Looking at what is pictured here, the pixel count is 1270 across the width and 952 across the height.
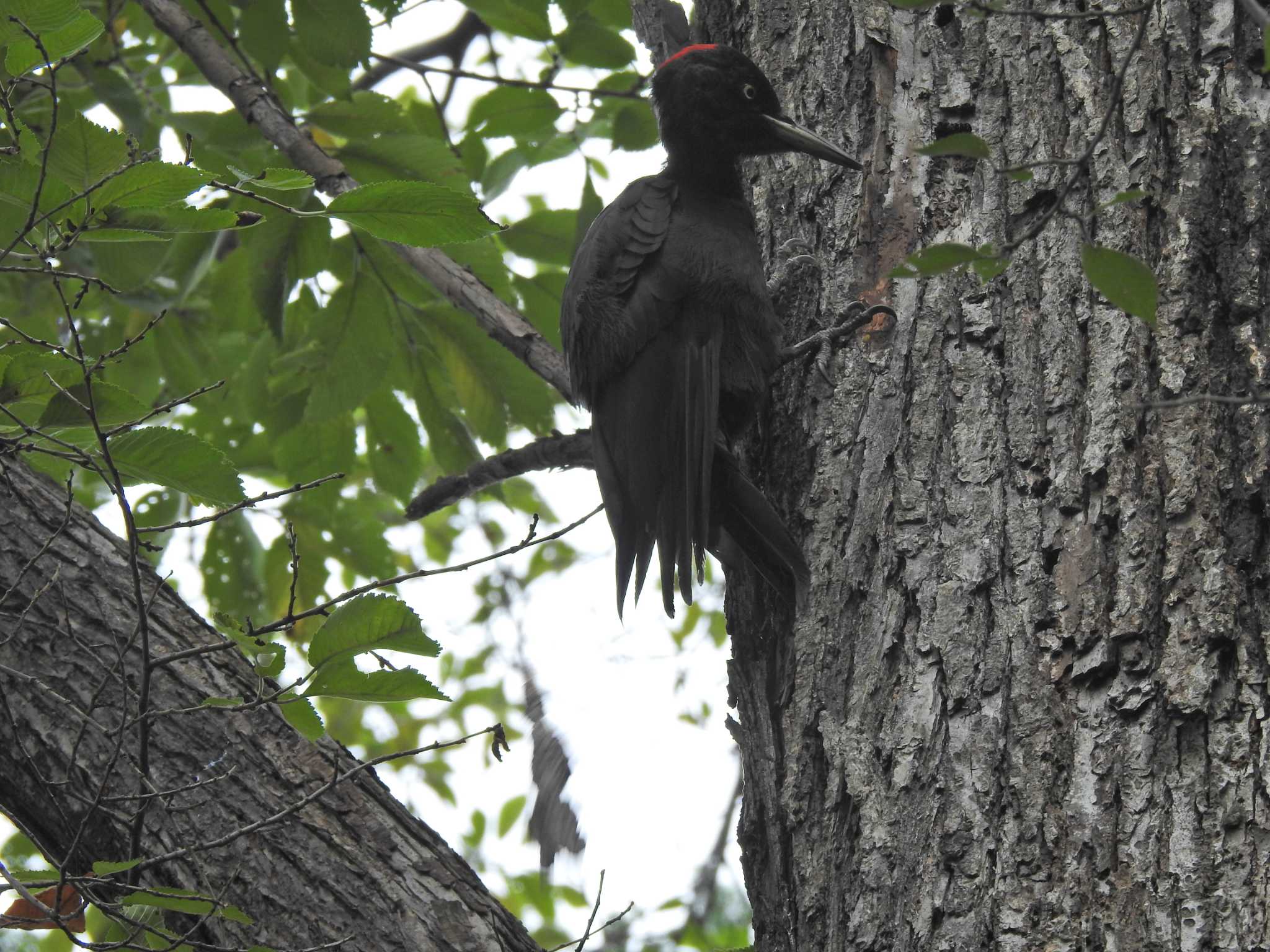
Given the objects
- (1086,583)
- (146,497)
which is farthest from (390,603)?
(146,497)

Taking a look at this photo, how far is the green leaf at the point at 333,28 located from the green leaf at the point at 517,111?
42cm

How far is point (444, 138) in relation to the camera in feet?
12.9

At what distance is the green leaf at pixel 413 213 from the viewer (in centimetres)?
162

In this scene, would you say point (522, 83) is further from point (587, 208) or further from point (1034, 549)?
point (1034, 549)

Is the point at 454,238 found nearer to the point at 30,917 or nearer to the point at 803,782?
the point at 803,782

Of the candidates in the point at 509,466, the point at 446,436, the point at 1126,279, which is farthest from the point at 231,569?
the point at 1126,279

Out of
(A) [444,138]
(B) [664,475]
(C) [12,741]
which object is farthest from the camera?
(A) [444,138]

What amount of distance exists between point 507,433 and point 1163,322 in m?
2.07

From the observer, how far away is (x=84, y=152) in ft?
5.36

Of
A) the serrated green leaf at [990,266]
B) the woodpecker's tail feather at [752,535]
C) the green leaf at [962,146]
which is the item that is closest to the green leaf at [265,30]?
the woodpecker's tail feather at [752,535]

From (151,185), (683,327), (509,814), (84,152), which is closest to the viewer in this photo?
(151,185)

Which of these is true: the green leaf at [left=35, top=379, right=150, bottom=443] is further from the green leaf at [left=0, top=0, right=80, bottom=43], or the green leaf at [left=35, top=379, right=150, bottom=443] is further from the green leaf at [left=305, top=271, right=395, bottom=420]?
the green leaf at [left=305, top=271, right=395, bottom=420]

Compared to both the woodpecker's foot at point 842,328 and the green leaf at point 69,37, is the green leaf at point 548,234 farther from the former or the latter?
the green leaf at point 69,37

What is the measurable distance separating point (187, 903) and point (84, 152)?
3.50ft
